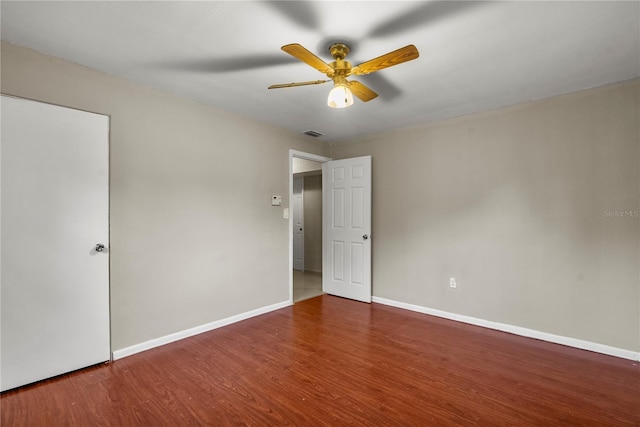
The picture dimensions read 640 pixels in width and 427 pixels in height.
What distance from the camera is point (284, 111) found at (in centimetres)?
328

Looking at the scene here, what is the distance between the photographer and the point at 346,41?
6.43ft

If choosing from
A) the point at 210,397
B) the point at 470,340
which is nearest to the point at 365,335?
the point at 470,340

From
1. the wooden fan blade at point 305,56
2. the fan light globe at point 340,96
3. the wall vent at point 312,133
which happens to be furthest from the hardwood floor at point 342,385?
the wall vent at point 312,133

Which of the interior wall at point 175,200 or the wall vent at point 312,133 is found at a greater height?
the wall vent at point 312,133

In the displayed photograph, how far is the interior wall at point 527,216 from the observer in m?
2.59

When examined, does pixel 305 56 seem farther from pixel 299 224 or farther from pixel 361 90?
pixel 299 224

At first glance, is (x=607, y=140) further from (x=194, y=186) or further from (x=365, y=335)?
(x=194, y=186)

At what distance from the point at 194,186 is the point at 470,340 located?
10.5ft

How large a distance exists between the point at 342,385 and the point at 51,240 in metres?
2.42

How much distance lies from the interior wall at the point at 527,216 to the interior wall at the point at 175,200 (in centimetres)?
180

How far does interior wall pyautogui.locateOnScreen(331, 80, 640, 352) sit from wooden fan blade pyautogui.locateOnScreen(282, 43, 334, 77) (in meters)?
2.24

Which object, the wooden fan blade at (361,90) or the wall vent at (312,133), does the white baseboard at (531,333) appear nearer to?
the wall vent at (312,133)

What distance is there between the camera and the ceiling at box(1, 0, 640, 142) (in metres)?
1.67

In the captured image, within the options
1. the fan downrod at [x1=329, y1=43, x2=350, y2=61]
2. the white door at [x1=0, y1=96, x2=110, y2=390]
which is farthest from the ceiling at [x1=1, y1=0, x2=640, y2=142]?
the white door at [x1=0, y1=96, x2=110, y2=390]
